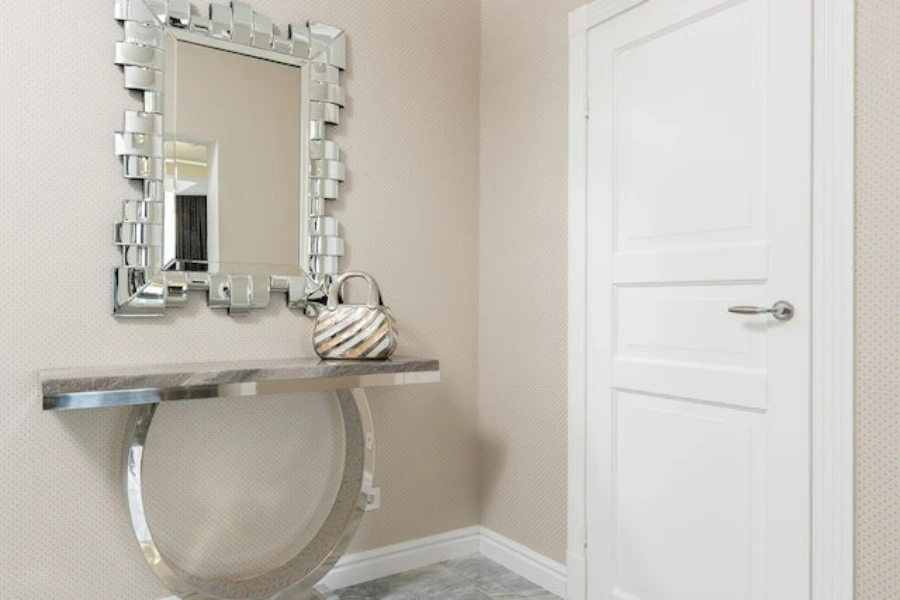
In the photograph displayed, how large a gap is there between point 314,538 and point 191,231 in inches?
45.4

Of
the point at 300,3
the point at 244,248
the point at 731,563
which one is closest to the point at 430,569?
the point at 731,563

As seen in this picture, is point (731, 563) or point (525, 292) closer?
point (731, 563)

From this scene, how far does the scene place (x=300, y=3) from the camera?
2.38m

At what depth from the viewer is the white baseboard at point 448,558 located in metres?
2.42

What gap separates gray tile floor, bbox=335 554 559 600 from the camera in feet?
7.75

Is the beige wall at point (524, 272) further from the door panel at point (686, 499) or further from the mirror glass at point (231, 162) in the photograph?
the mirror glass at point (231, 162)

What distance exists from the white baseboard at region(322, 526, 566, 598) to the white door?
10.5 inches

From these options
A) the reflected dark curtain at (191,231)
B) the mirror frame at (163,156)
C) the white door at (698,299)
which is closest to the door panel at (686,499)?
the white door at (698,299)

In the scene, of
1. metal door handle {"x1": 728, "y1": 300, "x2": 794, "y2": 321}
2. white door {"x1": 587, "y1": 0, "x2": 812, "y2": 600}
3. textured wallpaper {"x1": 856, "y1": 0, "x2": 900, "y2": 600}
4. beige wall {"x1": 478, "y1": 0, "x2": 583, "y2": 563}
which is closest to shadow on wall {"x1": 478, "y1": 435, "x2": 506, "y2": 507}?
beige wall {"x1": 478, "y1": 0, "x2": 583, "y2": 563}

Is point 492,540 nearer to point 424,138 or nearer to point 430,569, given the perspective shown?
point 430,569

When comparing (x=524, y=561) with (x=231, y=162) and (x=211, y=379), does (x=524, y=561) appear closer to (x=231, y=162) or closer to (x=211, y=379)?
(x=211, y=379)

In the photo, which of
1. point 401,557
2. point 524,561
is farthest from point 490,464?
point 401,557

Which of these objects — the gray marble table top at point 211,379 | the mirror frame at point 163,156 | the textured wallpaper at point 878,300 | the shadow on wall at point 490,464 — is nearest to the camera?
the textured wallpaper at point 878,300

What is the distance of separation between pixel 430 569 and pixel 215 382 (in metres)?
1.29
